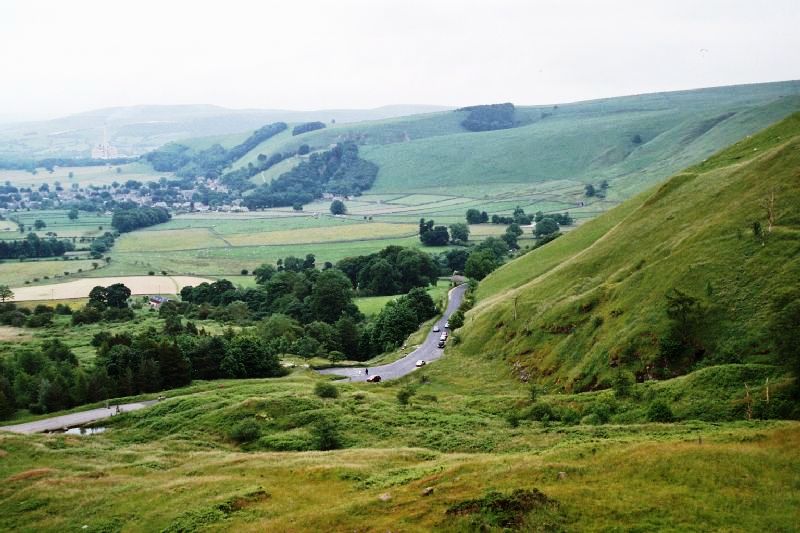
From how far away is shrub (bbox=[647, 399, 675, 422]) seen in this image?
4684 centimetres

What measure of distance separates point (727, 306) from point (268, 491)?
40.1m

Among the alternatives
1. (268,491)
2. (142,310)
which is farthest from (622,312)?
(142,310)

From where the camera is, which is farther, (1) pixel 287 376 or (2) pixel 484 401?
(1) pixel 287 376

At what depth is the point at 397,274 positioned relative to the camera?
6841 inches

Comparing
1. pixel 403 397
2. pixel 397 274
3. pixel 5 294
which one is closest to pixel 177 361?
pixel 403 397

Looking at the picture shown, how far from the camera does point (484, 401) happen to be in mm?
65500

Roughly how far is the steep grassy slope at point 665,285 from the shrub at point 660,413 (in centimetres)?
871

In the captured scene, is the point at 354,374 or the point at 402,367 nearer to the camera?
the point at 402,367

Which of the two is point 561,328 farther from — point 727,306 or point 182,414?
point 182,414

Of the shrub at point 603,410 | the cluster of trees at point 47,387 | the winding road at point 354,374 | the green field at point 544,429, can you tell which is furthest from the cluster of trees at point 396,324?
the shrub at point 603,410

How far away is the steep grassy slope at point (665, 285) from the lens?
5700 cm

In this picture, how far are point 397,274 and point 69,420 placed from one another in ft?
348

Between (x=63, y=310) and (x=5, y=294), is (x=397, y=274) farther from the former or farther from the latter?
(x=5, y=294)

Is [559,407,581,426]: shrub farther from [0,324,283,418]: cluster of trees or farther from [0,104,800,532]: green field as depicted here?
[0,324,283,418]: cluster of trees
